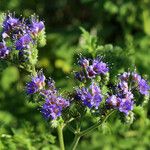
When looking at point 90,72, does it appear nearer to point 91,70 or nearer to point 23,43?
point 91,70

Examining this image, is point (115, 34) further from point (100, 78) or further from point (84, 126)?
point (100, 78)

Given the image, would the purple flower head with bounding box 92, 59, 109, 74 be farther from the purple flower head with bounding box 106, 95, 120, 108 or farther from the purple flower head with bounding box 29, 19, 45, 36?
the purple flower head with bounding box 29, 19, 45, 36

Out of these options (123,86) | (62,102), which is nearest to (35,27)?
(62,102)

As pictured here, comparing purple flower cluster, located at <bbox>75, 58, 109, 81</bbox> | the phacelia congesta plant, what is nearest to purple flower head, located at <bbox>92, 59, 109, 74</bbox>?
purple flower cluster, located at <bbox>75, 58, 109, 81</bbox>

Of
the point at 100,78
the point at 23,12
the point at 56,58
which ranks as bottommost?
the point at 100,78

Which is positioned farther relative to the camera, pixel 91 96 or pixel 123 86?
pixel 123 86

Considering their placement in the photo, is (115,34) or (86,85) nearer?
(86,85)

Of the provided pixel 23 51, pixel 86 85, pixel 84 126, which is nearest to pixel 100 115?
pixel 86 85

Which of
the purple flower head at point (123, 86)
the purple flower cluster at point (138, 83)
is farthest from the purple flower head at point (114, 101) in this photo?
the purple flower cluster at point (138, 83)
